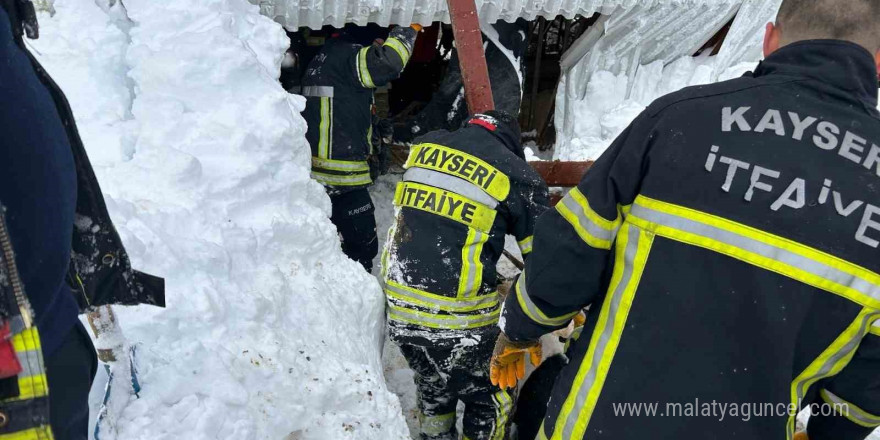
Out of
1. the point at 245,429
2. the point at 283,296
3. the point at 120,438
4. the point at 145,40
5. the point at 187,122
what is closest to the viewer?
the point at 120,438

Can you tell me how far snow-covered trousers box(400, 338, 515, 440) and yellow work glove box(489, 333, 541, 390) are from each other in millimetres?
337

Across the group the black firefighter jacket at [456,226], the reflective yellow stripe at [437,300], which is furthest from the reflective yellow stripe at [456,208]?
the reflective yellow stripe at [437,300]

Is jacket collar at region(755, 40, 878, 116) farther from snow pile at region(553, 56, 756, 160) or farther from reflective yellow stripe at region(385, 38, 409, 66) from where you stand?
snow pile at region(553, 56, 756, 160)

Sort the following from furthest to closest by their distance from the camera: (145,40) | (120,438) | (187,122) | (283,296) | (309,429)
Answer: (145,40)
(187,122)
(283,296)
(309,429)
(120,438)

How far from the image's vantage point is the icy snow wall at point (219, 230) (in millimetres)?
1763

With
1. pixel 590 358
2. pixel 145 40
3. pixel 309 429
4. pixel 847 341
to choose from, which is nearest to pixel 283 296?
pixel 309 429

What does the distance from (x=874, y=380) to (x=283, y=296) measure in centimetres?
189

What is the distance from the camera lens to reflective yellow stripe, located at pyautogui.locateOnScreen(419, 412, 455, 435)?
310 centimetres

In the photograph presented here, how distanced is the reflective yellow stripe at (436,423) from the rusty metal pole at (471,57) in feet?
5.93

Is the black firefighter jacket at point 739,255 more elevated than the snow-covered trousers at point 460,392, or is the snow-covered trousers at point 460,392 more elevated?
the black firefighter jacket at point 739,255

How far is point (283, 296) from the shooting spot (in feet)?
7.49

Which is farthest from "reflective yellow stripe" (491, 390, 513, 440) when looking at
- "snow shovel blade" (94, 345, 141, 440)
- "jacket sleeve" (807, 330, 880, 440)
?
"snow shovel blade" (94, 345, 141, 440)

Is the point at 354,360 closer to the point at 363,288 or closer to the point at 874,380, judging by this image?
the point at 363,288

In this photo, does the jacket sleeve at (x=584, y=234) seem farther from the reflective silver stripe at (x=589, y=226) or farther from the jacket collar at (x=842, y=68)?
the jacket collar at (x=842, y=68)
